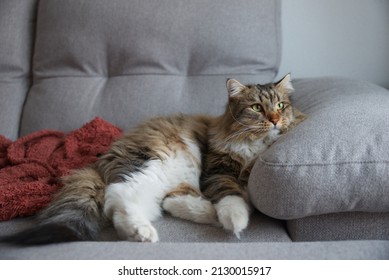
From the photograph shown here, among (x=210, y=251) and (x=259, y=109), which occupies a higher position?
(x=259, y=109)

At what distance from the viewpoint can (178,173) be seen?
1.43 m

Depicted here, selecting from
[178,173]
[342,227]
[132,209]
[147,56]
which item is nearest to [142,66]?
[147,56]

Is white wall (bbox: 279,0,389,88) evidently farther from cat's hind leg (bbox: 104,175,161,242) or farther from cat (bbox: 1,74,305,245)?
cat's hind leg (bbox: 104,175,161,242)

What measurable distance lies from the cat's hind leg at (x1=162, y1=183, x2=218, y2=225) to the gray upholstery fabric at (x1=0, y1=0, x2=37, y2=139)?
1204 mm

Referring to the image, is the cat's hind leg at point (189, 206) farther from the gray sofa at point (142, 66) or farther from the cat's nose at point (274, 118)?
the cat's nose at point (274, 118)

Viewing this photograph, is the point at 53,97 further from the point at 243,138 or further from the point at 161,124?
the point at 243,138

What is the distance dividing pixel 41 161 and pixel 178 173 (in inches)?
25.2

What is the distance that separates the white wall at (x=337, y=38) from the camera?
2096mm

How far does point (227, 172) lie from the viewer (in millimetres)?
1430

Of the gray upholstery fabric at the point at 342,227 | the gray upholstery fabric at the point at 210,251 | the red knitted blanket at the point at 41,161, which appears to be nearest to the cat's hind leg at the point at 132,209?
the gray upholstery fabric at the point at 210,251

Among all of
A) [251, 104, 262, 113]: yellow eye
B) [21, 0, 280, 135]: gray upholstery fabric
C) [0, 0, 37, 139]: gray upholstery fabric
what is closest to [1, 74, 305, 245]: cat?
[251, 104, 262, 113]: yellow eye

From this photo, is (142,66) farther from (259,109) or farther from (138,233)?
(138,233)

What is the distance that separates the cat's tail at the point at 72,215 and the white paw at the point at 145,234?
0.13 meters
